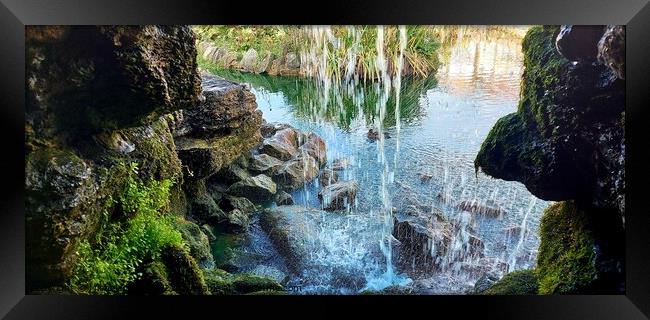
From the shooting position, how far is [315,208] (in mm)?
4023

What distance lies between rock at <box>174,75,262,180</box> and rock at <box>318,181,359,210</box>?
63 cm

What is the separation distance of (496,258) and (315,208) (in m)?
1.34

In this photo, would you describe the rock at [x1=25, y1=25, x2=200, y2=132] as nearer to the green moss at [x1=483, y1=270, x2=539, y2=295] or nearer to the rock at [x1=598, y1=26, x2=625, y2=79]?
the green moss at [x1=483, y1=270, x2=539, y2=295]

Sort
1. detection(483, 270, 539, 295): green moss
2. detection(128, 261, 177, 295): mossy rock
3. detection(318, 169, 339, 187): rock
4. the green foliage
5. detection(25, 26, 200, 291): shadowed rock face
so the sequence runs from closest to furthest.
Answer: detection(25, 26, 200, 291): shadowed rock face < the green foliage < detection(128, 261, 177, 295): mossy rock < detection(483, 270, 539, 295): green moss < detection(318, 169, 339, 187): rock

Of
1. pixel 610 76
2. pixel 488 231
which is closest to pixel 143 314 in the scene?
pixel 488 231

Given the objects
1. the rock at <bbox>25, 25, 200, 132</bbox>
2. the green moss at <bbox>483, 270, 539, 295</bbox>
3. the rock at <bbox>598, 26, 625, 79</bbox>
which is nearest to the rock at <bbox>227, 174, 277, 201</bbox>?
the rock at <bbox>25, 25, 200, 132</bbox>

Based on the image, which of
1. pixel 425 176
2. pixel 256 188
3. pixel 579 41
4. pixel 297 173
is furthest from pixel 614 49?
pixel 256 188

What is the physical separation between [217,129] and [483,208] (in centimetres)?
204

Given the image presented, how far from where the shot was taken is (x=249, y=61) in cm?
396

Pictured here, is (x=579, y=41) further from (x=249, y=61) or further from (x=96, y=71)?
(x=96, y=71)

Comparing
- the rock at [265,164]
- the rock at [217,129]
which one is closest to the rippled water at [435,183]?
the rock at [217,129]

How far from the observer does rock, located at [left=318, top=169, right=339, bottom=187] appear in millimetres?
3998
